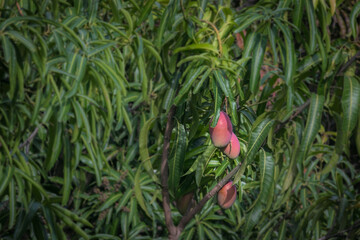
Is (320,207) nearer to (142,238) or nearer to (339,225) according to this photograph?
(339,225)

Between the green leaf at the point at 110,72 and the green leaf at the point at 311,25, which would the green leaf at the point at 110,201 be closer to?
the green leaf at the point at 110,72

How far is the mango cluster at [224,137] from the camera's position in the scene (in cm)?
41

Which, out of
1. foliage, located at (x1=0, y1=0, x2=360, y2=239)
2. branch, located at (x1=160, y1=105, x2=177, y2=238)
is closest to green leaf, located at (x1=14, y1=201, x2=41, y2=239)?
foliage, located at (x1=0, y1=0, x2=360, y2=239)

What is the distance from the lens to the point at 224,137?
0.41 metres

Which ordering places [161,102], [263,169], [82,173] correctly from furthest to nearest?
[82,173] → [161,102] → [263,169]

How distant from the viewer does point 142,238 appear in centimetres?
119

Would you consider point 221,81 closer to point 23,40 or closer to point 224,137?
point 224,137

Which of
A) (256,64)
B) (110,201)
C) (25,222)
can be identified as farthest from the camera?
(110,201)

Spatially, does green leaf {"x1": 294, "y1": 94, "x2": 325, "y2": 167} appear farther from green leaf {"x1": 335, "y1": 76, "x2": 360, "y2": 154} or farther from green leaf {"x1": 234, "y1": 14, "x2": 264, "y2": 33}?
green leaf {"x1": 234, "y1": 14, "x2": 264, "y2": 33}

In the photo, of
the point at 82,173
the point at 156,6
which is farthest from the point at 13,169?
the point at 156,6

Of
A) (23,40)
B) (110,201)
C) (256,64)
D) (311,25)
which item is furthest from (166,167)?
(110,201)

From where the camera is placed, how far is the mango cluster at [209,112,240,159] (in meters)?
0.41

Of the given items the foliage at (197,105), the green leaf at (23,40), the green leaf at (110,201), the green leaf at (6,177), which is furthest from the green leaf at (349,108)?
the green leaf at (110,201)

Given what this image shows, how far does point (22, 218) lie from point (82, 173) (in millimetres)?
408
